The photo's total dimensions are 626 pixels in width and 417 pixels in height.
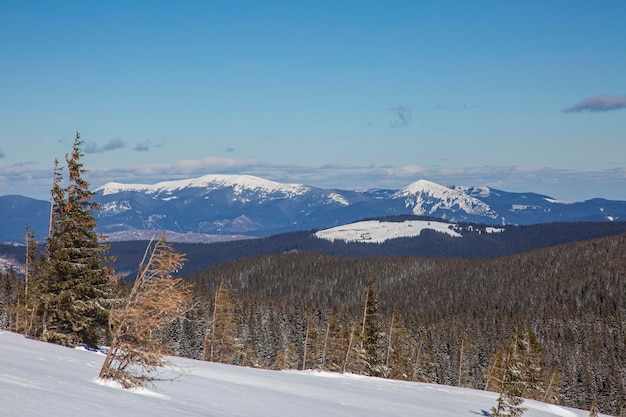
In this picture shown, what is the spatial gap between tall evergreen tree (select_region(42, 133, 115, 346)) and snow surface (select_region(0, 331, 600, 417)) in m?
6.35

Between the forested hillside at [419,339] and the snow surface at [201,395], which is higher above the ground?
the snow surface at [201,395]

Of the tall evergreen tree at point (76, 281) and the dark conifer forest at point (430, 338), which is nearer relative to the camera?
the tall evergreen tree at point (76, 281)

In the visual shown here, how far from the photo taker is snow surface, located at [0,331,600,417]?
1273 cm

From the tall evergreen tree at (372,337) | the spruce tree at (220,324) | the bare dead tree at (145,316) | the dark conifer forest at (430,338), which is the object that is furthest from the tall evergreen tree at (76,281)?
the tall evergreen tree at (372,337)

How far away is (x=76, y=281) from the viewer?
31312 millimetres

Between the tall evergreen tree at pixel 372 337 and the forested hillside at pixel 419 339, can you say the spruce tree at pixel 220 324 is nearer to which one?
the forested hillside at pixel 419 339

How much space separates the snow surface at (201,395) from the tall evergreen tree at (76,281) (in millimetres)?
6353

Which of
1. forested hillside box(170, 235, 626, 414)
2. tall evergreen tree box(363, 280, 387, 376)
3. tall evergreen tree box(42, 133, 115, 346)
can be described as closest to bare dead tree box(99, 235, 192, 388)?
tall evergreen tree box(42, 133, 115, 346)

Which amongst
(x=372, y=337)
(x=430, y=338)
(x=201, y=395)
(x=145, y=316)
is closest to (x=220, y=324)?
(x=372, y=337)

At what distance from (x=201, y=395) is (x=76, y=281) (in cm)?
1536

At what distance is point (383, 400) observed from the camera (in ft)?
92.8

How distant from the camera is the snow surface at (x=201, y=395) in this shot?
12.7m

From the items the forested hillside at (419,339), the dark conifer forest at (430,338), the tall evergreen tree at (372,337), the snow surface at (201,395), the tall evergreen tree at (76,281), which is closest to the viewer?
the snow surface at (201,395)

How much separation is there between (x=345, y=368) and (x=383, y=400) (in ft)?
77.9
